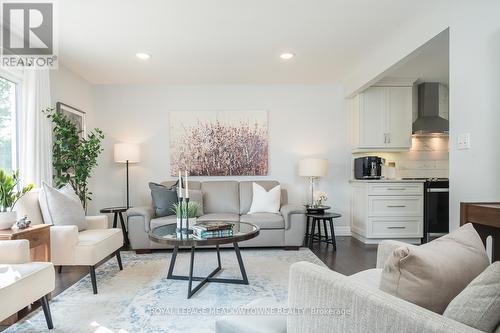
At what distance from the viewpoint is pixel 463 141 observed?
7.17 feet

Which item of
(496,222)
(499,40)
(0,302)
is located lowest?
(0,302)

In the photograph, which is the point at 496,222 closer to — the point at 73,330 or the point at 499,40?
the point at 499,40

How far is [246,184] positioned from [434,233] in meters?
2.75

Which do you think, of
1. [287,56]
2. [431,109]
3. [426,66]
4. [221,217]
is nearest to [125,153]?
[221,217]

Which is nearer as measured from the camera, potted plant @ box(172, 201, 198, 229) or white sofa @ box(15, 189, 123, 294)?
white sofa @ box(15, 189, 123, 294)

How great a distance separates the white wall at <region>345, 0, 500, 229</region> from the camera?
1961mm

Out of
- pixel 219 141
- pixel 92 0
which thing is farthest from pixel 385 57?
pixel 92 0

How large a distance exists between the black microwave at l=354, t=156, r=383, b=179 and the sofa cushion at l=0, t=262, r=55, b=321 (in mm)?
4026

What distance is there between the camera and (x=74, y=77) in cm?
419

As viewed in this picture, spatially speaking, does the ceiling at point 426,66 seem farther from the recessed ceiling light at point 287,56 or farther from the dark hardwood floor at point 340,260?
the dark hardwood floor at point 340,260

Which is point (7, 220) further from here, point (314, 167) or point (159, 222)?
point (314, 167)

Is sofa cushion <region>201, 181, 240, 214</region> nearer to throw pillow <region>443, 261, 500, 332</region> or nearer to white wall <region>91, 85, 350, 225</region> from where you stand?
white wall <region>91, 85, 350, 225</region>

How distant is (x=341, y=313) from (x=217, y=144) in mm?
4015

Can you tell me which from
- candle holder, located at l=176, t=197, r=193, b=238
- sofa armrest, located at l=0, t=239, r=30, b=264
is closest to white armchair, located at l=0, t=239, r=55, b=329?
sofa armrest, located at l=0, t=239, r=30, b=264
